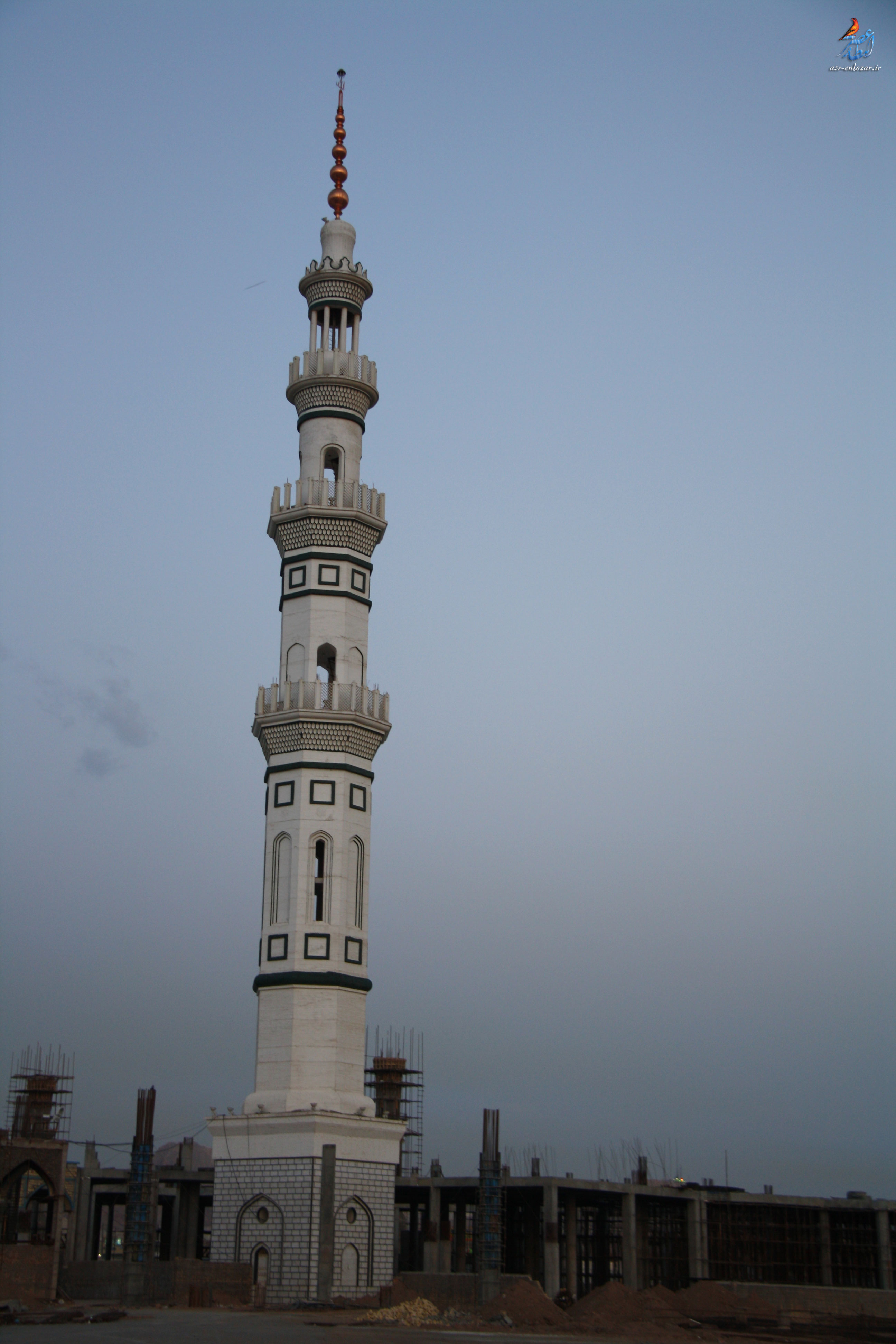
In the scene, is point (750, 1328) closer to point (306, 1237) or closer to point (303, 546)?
point (306, 1237)

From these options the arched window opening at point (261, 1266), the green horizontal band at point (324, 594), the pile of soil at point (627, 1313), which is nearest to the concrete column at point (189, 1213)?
the arched window opening at point (261, 1266)

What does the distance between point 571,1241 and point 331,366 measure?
126 feet

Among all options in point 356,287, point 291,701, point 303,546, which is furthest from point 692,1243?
point 356,287

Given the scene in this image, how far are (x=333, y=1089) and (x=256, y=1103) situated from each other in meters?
2.70

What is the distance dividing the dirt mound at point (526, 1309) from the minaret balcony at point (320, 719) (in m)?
19.4

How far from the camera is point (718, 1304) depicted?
1938 inches

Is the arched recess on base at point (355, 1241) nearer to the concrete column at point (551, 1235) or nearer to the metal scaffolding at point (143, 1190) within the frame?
the metal scaffolding at point (143, 1190)

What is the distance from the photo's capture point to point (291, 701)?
53.1 meters

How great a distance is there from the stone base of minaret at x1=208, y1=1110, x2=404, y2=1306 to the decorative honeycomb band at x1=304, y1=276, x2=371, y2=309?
3182cm

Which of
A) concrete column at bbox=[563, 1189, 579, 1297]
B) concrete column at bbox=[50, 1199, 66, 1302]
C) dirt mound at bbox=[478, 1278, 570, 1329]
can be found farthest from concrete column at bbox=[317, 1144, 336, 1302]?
concrete column at bbox=[563, 1189, 579, 1297]

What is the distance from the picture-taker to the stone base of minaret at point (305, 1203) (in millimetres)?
46469

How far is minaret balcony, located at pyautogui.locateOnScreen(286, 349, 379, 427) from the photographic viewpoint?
57281mm

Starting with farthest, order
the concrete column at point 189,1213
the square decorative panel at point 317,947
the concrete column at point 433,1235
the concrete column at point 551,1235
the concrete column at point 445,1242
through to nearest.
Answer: the concrete column at point 189,1213 → the concrete column at point 445,1242 → the concrete column at point 433,1235 → the concrete column at point 551,1235 → the square decorative panel at point 317,947

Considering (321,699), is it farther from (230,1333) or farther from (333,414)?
(230,1333)
